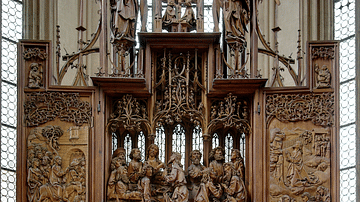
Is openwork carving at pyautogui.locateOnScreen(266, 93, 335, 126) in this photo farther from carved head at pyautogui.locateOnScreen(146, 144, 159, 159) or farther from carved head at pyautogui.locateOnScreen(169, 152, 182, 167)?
carved head at pyautogui.locateOnScreen(146, 144, 159, 159)

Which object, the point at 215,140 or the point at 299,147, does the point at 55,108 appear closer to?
the point at 215,140

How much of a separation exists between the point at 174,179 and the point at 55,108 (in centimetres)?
225

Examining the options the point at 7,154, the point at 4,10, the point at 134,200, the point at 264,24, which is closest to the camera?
the point at 134,200

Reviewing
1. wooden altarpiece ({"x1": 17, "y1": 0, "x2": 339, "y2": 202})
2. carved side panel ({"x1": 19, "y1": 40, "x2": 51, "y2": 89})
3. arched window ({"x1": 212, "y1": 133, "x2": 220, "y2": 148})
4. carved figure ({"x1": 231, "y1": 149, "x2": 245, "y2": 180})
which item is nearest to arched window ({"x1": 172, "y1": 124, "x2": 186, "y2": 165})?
wooden altarpiece ({"x1": 17, "y1": 0, "x2": 339, "y2": 202})

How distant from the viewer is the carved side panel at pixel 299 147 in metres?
17.2

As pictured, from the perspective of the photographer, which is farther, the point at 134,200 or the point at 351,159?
the point at 351,159

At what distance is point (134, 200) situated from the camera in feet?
56.4

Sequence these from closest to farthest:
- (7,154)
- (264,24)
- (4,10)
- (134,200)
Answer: (134,200)
(7,154)
(4,10)
(264,24)

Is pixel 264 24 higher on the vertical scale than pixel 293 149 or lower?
higher

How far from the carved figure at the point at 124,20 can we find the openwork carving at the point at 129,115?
1016 millimetres

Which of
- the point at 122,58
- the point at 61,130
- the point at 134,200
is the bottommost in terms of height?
the point at 134,200

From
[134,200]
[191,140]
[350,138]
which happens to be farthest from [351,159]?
[134,200]

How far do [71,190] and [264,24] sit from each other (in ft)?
21.4

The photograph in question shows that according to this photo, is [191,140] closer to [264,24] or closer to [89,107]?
[89,107]
